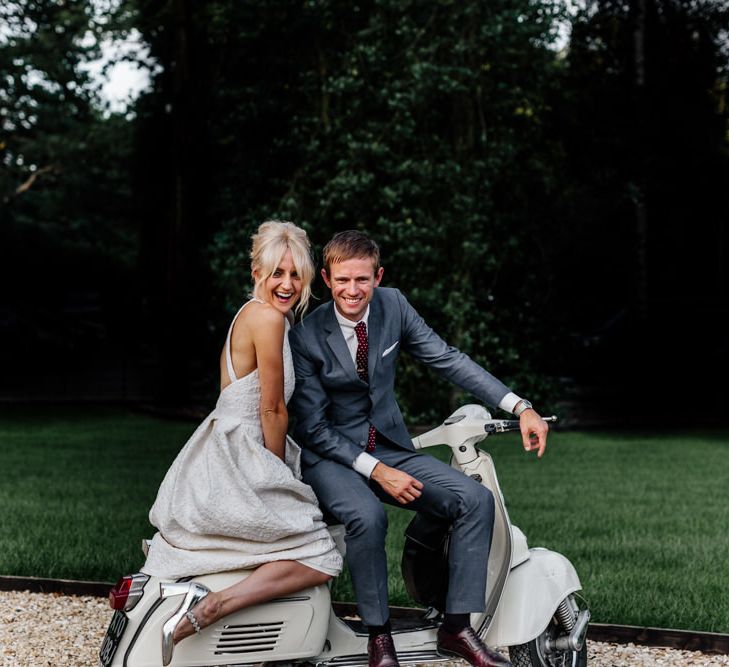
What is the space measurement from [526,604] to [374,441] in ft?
2.51

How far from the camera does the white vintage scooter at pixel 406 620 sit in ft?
12.1

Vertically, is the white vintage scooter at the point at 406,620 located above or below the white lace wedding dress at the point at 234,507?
below

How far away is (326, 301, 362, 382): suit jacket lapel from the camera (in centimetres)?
411

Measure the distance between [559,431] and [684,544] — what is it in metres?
7.80

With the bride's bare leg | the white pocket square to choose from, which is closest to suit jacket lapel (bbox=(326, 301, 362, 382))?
the white pocket square

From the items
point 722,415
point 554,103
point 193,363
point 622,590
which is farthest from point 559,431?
point 622,590

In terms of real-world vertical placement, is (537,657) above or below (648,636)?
above

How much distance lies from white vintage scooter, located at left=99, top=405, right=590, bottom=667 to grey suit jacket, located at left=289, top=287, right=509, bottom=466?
6.4 inches

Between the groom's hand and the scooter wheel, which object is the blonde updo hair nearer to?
the groom's hand

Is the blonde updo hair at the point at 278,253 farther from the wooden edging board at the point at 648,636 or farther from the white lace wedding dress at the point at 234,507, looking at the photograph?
the wooden edging board at the point at 648,636

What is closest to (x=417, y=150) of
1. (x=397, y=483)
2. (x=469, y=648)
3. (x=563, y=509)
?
(x=563, y=509)

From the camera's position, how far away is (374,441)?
4195 mm

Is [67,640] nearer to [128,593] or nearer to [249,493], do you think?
[128,593]

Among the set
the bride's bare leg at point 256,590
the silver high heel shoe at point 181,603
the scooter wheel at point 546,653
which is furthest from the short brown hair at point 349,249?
the scooter wheel at point 546,653
